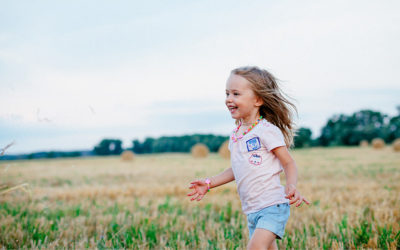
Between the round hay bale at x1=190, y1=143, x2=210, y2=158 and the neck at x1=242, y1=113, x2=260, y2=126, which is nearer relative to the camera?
the neck at x1=242, y1=113, x2=260, y2=126

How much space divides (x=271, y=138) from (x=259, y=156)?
0.50 ft

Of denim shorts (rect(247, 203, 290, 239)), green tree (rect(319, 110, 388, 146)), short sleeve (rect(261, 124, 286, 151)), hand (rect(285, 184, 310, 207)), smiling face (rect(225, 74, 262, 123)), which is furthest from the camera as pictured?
green tree (rect(319, 110, 388, 146))

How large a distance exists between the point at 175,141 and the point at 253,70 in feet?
133

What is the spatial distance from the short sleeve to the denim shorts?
0.41 meters

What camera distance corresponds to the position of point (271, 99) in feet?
8.51

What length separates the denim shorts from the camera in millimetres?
2271

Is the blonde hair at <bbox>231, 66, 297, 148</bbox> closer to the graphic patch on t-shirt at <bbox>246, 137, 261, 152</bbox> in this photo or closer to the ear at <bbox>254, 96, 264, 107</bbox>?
the ear at <bbox>254, 96, 264, 107</bbox>

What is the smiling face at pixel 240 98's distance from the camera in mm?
2518

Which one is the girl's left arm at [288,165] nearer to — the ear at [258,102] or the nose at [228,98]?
the ear at [258,102]

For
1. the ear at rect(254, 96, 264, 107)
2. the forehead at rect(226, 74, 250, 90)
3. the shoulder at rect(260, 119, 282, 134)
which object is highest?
the forehead at rect(226, 74, 250, 90)

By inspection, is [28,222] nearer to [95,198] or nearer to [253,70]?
[95,198]

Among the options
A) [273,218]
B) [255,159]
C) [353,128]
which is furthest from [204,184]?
[353,128]

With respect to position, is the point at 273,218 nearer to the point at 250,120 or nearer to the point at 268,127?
the point at 268,127

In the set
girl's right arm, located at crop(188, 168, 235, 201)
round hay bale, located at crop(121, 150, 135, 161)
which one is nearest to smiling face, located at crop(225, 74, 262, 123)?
girl's right arm, located at crop(188, 168, 235, 201)
